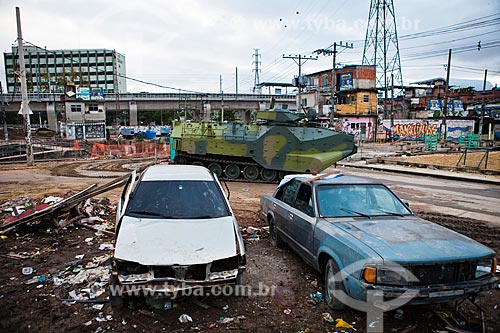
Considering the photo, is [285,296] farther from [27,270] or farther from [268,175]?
[268,175]

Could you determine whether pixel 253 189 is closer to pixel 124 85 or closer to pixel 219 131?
pixel 219 131

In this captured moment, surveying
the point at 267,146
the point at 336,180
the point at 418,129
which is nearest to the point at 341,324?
the point at 336,180

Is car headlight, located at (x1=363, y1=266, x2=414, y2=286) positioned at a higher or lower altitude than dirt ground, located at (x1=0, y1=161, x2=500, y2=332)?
higher

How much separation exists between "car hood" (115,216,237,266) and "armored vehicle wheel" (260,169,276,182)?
1000 centimetres

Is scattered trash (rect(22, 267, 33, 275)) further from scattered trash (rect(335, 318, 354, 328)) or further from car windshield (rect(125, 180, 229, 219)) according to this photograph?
scattered trash (rect(335, 318, 354, 328))

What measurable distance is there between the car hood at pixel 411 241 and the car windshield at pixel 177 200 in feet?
5.68

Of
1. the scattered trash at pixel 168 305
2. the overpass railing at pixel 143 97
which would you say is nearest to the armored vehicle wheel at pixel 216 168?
the scattered trash at pixel 168 305

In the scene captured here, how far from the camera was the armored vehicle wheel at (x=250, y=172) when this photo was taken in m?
15.0

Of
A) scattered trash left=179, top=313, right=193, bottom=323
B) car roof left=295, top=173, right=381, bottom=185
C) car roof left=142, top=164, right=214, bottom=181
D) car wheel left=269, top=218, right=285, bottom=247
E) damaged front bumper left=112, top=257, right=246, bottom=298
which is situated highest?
car roof left=142, top=164, right=214, bottom=181

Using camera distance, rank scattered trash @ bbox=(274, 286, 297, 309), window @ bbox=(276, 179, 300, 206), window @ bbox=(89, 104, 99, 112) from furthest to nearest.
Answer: window @ bbox=(89, 104, 99, 112), window @ bbox=(276, 179, 300, 206), scattered trash @ bbox=(274, 286, 297, 309)

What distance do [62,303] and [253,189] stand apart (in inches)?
361

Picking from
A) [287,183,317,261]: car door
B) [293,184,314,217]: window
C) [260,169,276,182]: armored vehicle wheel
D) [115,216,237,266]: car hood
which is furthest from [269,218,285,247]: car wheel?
[260,169,276,182]: armored vehicle wheel

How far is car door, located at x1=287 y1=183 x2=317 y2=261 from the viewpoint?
498 cm

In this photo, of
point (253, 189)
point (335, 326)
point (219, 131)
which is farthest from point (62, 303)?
point (219, 131)
